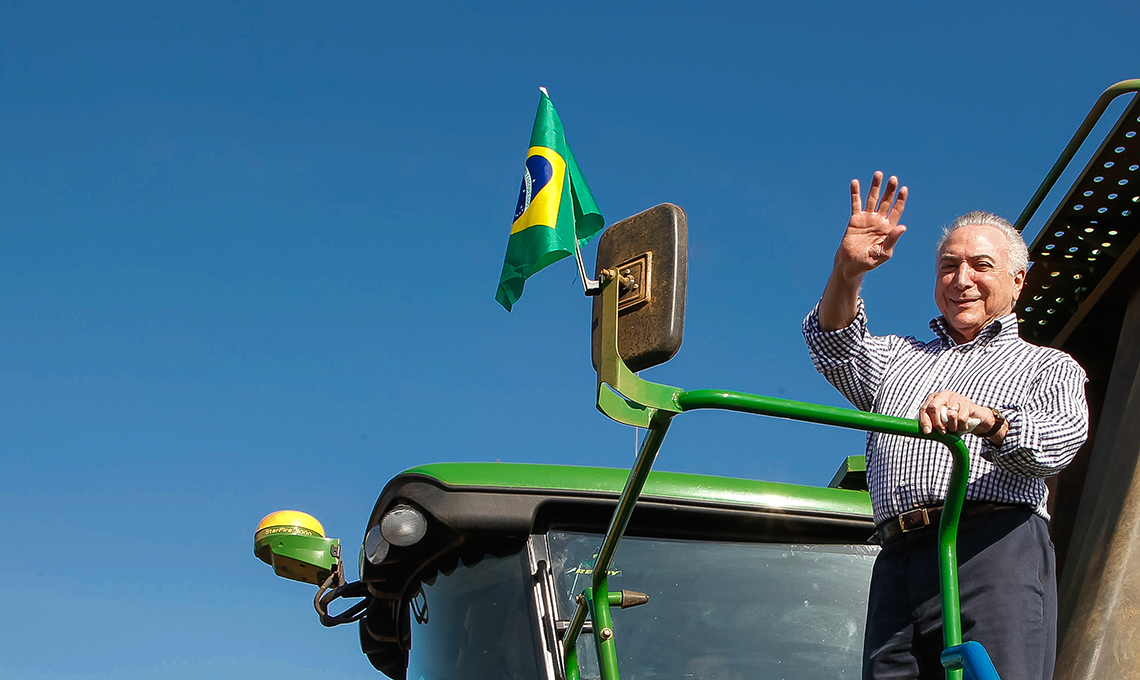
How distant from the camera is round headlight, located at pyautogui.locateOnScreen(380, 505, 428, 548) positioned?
346 cm

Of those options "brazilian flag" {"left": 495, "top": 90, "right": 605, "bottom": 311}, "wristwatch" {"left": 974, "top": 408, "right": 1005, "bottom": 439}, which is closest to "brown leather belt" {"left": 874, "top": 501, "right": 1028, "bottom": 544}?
"wristwatch" {"left": 974, "top": 408, "right": 1005, "bottom": 439}

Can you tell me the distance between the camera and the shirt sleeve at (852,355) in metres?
2.84

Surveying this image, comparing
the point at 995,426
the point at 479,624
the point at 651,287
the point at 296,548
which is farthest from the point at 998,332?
the point at 296,548

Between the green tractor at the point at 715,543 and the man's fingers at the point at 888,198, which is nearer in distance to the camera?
the man's fingers at the point at 888,198

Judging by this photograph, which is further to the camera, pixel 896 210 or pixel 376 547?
pixel 376 547

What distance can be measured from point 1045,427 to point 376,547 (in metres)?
1.97

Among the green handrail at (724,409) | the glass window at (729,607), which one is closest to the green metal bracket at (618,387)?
the green handrail at (724,409)

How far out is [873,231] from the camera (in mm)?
2672

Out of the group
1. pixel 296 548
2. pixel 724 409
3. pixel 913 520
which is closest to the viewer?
pixel 724 409

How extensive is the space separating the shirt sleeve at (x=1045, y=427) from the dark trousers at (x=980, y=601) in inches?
6.3

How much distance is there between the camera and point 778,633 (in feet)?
10.8

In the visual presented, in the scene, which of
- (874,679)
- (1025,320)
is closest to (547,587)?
(874,679)

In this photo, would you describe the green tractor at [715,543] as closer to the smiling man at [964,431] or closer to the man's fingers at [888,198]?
the smiling man at [964,431]

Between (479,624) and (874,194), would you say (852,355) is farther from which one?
(479,624)
